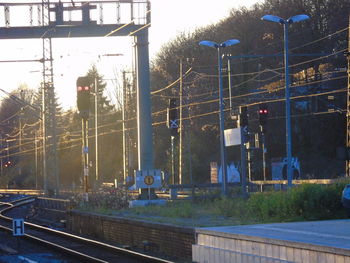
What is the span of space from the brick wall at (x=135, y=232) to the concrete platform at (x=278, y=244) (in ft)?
5.58

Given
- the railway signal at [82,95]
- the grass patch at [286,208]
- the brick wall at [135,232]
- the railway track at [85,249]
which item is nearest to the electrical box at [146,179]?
the brick wall at [135,232]

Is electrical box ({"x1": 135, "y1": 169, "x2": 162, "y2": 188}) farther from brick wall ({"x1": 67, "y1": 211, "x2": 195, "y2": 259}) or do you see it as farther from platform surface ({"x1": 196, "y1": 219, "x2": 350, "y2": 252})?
platform surface ({"x1": 196, "y1": 219, "x2": 350, "y2": 252})

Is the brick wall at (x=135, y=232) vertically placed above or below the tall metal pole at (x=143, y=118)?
below

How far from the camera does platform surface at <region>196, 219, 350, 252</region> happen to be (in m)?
11.7

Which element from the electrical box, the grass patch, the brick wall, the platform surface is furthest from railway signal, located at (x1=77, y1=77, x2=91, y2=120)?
the platform surface

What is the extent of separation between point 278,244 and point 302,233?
5.39ft

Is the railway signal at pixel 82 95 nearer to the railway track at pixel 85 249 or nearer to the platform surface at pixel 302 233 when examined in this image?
the railway track at pixel 85 249

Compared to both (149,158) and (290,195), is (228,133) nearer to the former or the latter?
(149,158)

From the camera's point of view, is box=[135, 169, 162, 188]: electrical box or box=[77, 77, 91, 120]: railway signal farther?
box=[135, 169, 162, 188]: electrical box

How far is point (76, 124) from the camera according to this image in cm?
9531

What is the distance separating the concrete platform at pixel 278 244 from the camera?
10891 mm

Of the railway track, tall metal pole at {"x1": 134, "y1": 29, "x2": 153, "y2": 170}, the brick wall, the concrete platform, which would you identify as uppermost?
tall metal pole at {"x1": 134, "y1": 29, "x2": 153, "y2": 170}

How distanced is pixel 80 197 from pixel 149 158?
3.59 metres

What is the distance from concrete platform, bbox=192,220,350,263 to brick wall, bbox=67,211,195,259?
67.0 inches
